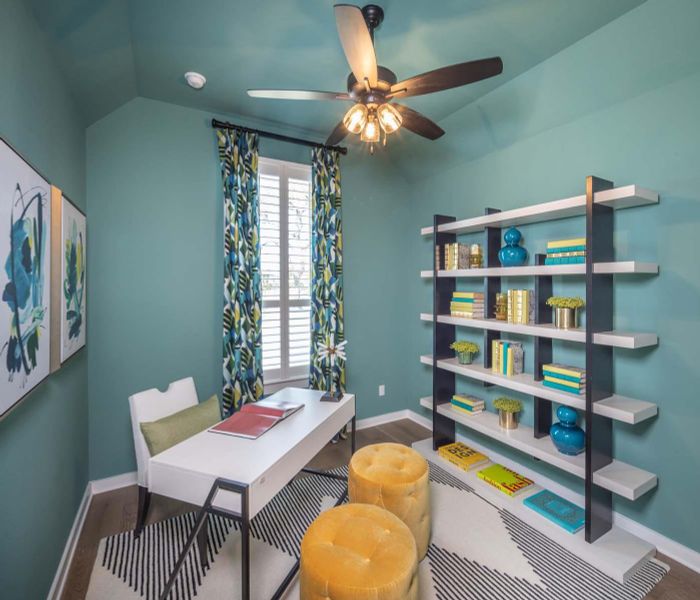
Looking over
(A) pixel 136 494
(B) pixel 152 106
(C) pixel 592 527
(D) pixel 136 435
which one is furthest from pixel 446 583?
(B) pixel 152 106

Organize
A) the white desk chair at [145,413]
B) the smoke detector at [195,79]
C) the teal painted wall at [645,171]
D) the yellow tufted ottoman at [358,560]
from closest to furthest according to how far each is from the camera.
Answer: the yellow tufted ottoman at [358,560]
the teal painted wall at [645,171]
the white desk chair at [145,413]
the smoke detector at [195,79]

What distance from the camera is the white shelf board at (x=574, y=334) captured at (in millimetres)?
1894

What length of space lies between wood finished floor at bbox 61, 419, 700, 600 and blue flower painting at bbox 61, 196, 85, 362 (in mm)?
1127

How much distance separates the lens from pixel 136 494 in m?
2.59

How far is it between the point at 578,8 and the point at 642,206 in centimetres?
112

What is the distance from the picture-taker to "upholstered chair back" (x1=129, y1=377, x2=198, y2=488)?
2.10 m

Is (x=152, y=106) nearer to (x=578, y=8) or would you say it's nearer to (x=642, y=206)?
(x=578, y=8)

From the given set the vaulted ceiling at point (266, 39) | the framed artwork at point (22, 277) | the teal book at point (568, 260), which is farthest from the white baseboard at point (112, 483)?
the teal book at point (568, 260)

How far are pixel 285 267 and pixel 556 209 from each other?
7.21ft

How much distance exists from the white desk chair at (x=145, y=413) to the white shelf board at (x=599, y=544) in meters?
2.23

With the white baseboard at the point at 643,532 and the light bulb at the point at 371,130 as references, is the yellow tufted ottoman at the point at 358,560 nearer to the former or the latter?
the white baseboard at the point at 643,532

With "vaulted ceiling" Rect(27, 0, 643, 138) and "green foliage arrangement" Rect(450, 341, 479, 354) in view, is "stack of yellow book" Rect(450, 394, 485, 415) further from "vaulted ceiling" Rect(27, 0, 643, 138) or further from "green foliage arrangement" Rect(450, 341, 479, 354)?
"vaulted ceiling" Rect(27, 0, 643, 138)

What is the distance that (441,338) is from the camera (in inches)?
127

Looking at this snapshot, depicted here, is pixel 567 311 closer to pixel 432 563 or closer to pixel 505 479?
pixel 505 479
